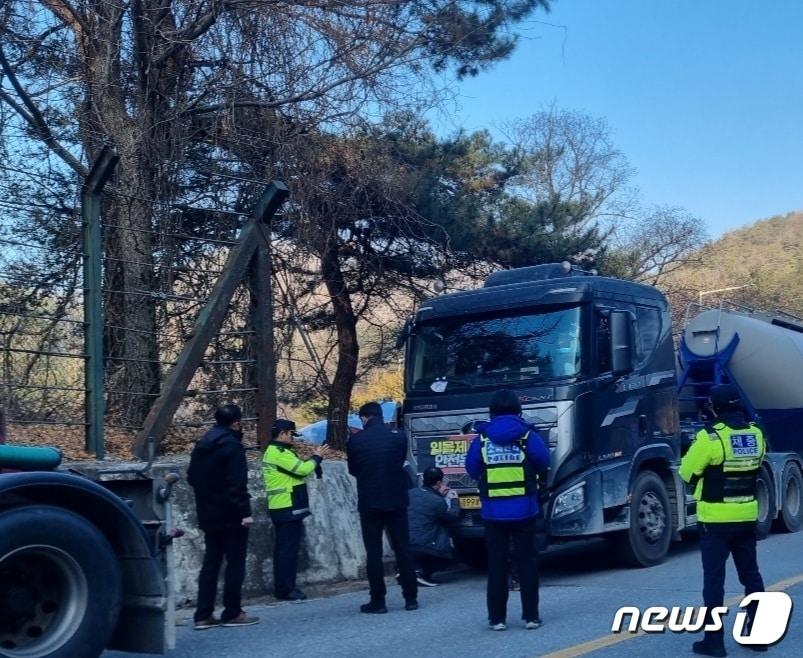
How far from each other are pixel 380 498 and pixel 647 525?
3898 mm

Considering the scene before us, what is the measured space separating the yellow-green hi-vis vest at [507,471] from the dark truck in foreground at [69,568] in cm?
262

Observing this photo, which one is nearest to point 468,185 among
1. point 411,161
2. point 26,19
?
point 411,161

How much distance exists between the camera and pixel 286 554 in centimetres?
969

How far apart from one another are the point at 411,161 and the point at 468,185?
2145mm

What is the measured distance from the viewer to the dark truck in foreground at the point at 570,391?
10562 millimetres

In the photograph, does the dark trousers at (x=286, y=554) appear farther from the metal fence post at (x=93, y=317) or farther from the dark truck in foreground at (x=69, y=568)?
the dark truck in foreground at (x=69, y=568)

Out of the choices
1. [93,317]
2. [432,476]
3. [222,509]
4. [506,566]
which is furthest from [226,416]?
[432,476]

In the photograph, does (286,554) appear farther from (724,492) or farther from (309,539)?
(724,492)

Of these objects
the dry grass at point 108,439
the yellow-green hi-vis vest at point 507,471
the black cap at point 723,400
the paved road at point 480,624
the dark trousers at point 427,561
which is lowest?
the paved road at point 480,624

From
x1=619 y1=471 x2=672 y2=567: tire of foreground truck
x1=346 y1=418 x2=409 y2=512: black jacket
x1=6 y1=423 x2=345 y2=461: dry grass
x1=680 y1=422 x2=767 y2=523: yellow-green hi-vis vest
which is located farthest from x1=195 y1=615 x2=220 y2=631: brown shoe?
x1=619 y1=471 x2=672 y2=567: tire of foreground truck

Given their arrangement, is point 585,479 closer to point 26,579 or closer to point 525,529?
point 525,529

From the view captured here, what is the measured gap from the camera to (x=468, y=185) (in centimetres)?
1873

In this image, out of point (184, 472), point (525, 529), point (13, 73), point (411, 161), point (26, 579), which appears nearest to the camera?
point (26, 579)

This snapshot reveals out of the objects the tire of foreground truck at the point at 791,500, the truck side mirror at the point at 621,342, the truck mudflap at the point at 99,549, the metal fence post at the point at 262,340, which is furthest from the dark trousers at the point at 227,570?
the tire of foreground truck at the point at 791,500
